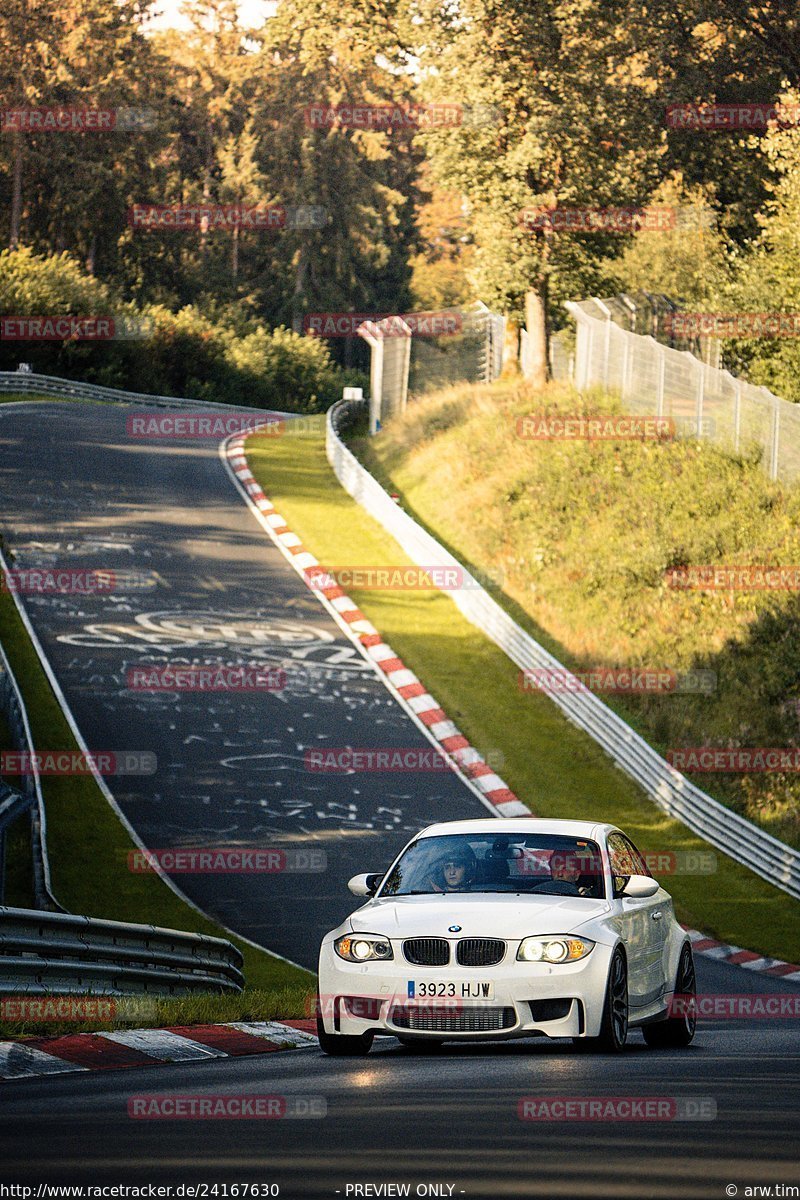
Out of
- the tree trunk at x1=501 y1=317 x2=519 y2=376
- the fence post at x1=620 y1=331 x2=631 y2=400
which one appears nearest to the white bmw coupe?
the fence post at x1=620 y1=331 x2=631 y2=400

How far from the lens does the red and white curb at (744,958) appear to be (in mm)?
18531

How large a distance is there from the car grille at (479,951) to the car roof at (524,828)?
116 cm

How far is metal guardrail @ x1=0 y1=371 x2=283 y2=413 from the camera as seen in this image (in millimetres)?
61531

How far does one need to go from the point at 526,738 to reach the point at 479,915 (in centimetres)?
1741

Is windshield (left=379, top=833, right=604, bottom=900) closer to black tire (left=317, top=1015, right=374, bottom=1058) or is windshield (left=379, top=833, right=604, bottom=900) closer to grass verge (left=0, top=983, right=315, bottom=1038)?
black tire (left=317, top=1015, right=374, bottom=1058)

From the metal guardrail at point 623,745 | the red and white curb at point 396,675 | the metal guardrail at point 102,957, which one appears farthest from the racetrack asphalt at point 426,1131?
the red and white curb at point 396,675

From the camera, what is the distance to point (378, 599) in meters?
34.5

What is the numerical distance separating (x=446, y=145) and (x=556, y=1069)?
127 feet

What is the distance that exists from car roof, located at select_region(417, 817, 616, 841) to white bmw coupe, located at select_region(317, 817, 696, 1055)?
0.02 meters

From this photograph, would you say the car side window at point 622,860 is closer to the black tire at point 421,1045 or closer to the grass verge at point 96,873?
the black tire at point 421,1045

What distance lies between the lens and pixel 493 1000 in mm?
9672

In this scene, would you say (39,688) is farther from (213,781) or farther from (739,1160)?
(739,1160)

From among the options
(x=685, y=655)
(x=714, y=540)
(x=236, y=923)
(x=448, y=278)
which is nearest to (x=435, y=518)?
(x=714, y=540)

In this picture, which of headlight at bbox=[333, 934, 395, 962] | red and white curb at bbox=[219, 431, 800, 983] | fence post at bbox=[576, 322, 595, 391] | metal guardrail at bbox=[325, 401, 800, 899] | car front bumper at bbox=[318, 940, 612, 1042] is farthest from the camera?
fence post at bbox=[576, 322, 595, 391]
